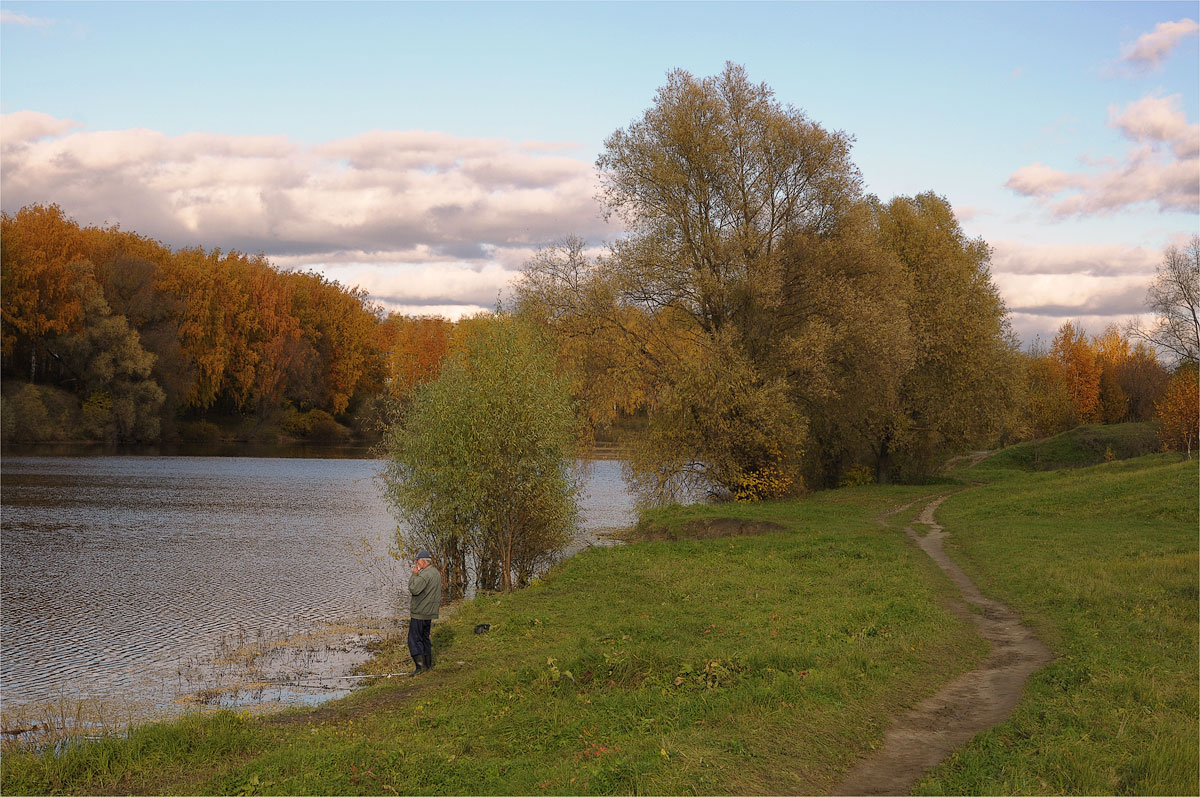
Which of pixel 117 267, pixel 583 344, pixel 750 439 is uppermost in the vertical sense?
pixel 117 267

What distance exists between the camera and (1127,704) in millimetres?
11328

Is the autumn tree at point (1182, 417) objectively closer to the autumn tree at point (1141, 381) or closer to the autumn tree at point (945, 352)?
the autumn tree at point (945, 352)

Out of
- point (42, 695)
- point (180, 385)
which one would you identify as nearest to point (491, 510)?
point (42, 695)

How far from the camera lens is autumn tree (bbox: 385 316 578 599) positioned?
25141 mm

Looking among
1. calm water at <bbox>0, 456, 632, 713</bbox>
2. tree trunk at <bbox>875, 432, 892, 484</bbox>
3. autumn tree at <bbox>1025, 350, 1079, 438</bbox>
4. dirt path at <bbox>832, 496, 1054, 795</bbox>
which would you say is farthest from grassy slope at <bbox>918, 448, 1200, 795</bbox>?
autumn tree at <bbox>1025, 350, 1079, 438</bbox>

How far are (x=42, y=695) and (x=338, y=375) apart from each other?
314ft

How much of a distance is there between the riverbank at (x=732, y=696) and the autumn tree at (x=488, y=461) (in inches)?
130

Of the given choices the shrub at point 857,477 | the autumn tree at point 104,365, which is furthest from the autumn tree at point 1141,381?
the autumn tree at point 104,365

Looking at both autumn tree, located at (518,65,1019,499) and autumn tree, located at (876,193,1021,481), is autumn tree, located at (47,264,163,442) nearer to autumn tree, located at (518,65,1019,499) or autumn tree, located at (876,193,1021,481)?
autumn tree, located at (518,65,1019,499)

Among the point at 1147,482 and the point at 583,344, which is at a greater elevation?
the point at 583,344

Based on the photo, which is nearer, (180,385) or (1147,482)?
(1147,482)

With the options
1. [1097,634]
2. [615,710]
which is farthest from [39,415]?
[1097,634]

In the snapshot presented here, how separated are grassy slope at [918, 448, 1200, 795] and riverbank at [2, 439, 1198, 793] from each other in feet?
0.15

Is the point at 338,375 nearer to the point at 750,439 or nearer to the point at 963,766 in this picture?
the point at 750,439
